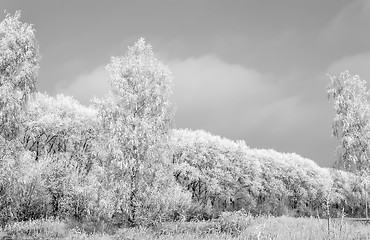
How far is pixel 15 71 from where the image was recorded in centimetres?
2614

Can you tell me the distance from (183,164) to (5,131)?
38780 mm

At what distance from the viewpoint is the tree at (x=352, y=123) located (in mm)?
37312

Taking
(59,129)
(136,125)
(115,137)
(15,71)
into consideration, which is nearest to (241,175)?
(59,129)

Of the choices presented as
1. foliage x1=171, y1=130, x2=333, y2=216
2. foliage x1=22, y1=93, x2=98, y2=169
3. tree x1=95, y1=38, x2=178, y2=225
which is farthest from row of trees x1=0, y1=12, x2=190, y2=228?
foliage x1=171, y1=130, x2=333, y2=216

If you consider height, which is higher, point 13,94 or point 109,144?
point 13,94

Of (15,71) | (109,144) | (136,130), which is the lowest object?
(109,144)

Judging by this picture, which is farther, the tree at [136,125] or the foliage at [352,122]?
the foliage at [352,122]

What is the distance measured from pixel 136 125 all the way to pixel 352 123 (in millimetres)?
20512

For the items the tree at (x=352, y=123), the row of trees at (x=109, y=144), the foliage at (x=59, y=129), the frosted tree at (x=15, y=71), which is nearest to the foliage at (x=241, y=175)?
the row of trees at (x=109, y=144)

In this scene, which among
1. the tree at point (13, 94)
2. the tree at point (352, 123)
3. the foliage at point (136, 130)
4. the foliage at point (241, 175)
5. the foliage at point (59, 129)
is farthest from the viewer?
the foliage at point (241, 175)

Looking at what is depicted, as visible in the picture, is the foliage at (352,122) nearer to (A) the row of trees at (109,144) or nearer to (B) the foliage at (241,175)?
(A) the row of trees at (109,144)

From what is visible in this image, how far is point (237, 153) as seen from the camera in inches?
2817

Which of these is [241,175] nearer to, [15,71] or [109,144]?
[109,144]

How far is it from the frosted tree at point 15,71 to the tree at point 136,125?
566 cm
